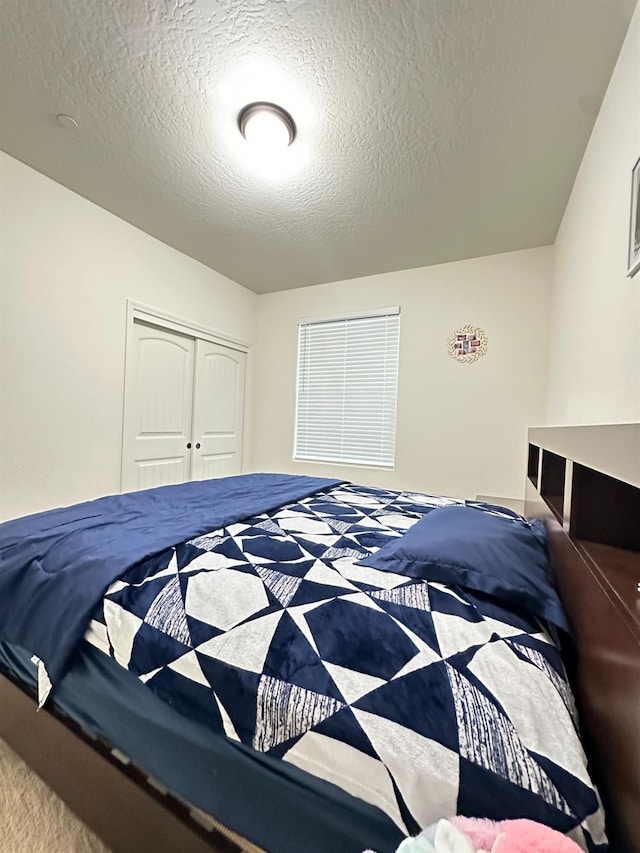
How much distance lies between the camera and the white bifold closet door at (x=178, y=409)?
9.26 ft

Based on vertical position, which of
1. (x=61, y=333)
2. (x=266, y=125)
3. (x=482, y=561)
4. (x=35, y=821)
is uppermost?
(x=266, y=125)

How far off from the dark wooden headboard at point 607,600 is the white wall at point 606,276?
45cm

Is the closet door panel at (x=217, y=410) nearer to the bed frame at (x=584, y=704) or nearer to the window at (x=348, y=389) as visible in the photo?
the window at (x=348, y=389)

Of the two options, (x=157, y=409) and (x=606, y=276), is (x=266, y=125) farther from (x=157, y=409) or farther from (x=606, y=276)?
(x=157, y=409)

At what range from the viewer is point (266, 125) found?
172 cm

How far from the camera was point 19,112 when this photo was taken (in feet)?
5.69

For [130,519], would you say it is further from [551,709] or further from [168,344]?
[168,344]

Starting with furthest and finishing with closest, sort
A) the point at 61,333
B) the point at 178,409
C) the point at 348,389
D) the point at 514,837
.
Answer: the point at 348,389 < the point at 178,409 < the point at 61,333 < the point at 514,837

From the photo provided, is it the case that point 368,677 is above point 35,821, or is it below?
above

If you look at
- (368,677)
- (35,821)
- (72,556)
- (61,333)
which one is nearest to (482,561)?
(368,677)

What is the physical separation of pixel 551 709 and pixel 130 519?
139cm

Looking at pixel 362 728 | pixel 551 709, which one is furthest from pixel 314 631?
pixel 551 709

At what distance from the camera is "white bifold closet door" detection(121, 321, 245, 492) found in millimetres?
2822

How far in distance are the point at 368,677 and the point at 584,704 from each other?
428 mm
